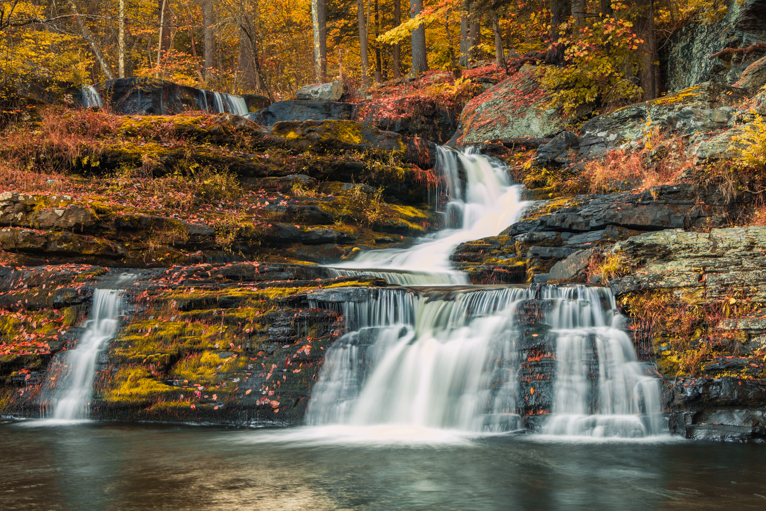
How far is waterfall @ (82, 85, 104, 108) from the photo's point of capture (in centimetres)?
1655

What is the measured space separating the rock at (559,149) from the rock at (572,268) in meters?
5.46

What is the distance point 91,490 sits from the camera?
170 inches

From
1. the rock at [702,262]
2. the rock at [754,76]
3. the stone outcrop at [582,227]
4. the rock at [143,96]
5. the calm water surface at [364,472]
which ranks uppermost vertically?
the rock at [143,96]

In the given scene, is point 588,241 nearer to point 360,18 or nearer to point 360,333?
point 360,333

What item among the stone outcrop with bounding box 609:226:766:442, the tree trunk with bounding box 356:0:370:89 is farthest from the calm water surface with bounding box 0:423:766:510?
the tree trunk with bounding box 356:0:370:89

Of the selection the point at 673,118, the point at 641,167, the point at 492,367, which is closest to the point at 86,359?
the point at 492,367

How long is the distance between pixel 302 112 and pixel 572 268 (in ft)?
40.7

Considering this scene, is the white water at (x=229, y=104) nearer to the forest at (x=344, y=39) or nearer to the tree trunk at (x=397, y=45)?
the forest at (x=344, y=39)

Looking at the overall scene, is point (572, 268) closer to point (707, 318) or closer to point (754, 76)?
point (707, 318)

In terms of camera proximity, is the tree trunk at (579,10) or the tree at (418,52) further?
the tree at (418,52)

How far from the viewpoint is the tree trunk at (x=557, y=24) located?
1614 centimetres

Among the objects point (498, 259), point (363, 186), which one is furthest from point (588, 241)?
point (363, 186)

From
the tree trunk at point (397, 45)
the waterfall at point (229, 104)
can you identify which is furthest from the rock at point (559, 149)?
the tree trunk at point (397, 45)

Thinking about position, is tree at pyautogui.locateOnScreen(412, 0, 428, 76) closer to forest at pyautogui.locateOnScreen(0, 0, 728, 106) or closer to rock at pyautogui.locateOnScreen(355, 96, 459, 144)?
forest at pyautogui.locateOnScreen(0, 0, 728, 106)
